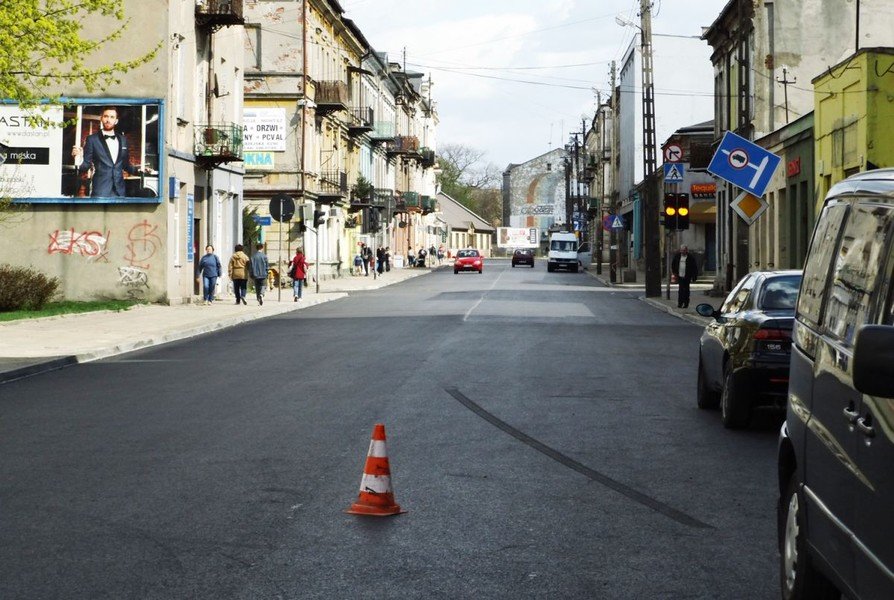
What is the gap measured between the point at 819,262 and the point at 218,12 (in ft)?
110

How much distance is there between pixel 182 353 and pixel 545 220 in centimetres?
15037

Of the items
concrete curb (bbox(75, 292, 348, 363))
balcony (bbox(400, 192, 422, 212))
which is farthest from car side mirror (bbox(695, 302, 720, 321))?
balcony (bbox(400, 192, 422, 212))

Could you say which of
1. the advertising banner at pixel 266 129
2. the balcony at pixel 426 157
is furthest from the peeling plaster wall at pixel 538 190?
the advertising banner at pixel 266 129

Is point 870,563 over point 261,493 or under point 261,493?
over

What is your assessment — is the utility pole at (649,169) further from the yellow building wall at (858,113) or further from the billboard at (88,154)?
the billboard at (88,154)

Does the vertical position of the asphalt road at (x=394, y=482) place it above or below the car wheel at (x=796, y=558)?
below

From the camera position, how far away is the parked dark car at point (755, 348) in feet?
37.3

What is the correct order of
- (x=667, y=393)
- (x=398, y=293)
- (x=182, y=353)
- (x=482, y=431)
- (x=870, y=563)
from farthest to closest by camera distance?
(x=398, y=293) → (x=182, y=353) → (x=667, y=393) → (x=482, y=431) → (x=870, y=563)

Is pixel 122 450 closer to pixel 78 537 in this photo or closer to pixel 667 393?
pixel 78 537

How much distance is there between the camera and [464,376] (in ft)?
52.8

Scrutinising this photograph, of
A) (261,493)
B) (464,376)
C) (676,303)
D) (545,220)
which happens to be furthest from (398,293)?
(545,220)

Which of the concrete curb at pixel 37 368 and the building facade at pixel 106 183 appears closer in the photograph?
the concrete curb at pixel 37 368

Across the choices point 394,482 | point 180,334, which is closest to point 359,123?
point 180,334

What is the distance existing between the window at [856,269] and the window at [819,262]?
181 mm
